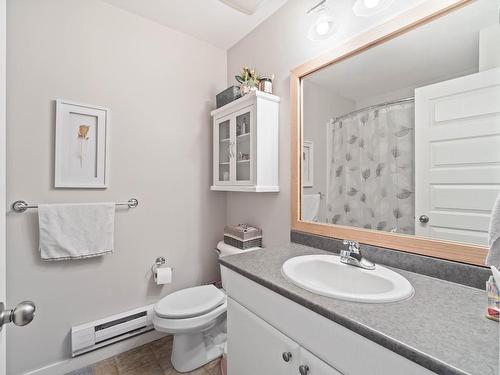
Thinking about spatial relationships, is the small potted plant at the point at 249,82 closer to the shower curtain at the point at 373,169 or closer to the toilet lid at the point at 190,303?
the shower curtain at the point at 373,169

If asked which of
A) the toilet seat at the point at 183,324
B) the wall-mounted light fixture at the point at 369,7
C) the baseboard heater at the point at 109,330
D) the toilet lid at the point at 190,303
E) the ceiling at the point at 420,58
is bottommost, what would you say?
the baseboard heater at the point at 109,330

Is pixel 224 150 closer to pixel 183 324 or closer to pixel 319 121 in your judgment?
pixel 319 121

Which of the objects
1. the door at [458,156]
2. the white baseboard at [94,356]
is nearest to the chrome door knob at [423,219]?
the door at [458,156]

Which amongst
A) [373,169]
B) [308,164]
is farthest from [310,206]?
[373,169]

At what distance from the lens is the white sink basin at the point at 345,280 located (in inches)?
28.8

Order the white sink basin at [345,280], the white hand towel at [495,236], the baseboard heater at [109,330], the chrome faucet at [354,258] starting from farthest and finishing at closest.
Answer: the baseboard heater at [109,330] < the chrome faucet at [354,258] < the white sink basin at [345,280] < the white hand towel at [495,236]

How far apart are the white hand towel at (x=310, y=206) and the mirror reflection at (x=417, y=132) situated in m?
0.01

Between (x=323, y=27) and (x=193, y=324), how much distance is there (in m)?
1.79

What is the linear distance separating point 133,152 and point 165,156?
0.74 ft

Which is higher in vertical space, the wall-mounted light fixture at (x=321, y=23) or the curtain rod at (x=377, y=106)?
the wall-mounted light fixture at (x=321, y=23)

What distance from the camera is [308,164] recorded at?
1427 mm

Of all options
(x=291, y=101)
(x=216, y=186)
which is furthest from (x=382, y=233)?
(x=216, y=186)

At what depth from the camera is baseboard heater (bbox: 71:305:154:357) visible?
1460 millimetres

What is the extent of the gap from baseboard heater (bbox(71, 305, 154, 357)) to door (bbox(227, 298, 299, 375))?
86 centimetres
